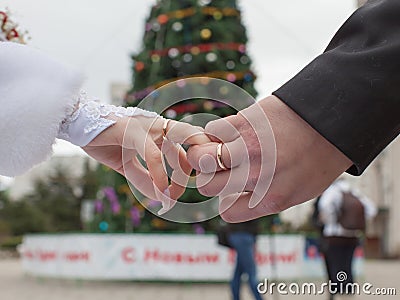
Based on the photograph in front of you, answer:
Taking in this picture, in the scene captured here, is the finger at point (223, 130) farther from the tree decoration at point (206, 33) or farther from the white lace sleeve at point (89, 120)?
the tree decoration at point (206, 33)

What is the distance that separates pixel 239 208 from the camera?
129cm

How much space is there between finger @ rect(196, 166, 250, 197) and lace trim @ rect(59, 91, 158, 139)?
161 millimetres

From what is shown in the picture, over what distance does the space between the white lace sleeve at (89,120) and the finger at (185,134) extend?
0.17 feet

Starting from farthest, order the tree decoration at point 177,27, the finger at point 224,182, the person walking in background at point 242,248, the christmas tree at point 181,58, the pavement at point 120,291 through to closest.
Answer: the tree decoration at point 177,27 < the christmas tree at point 181,58 < the pavement at point 120,291 < the person walking in background at point 242,248 < the finger at point 224,182

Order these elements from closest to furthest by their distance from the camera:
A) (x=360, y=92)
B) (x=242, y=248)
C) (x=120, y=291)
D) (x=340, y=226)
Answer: (x=360, y=92), (x=340, y=226), (x=242, y=248), (x=120, y=291)

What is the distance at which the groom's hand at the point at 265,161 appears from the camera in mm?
1163

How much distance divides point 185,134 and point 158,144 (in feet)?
0.18

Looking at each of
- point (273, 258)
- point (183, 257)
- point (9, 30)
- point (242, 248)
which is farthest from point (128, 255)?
point (9, 30)

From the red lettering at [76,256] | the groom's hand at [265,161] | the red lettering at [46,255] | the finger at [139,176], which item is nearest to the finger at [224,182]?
the groom's hand at [265,161]

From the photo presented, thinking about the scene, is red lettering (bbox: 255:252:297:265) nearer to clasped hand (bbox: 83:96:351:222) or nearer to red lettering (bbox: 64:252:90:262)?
red lettering (bbox: 64:252:90:262)

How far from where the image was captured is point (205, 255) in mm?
10344

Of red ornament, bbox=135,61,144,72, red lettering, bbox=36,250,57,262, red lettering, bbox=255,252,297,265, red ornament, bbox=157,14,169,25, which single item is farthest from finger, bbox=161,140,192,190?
red lettering, bbox=36,250,57,262

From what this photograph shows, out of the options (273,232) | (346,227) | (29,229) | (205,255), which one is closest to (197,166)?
(346,227)

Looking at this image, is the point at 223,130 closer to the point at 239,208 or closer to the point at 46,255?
the point at 239,208
